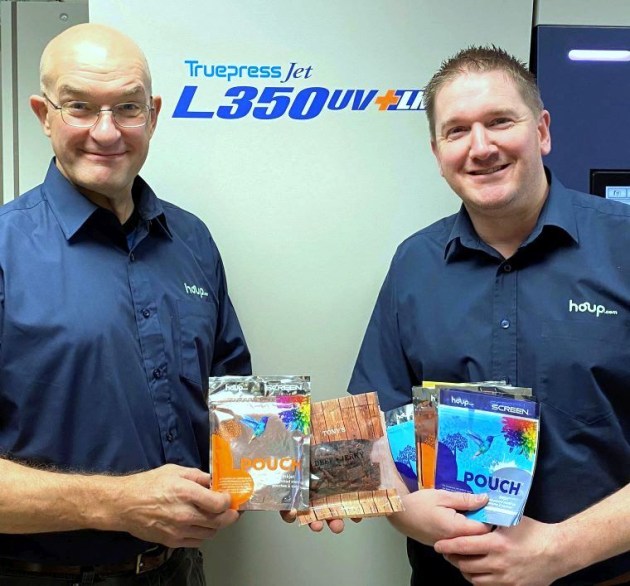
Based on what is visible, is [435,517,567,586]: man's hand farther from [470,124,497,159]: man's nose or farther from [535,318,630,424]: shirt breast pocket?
[470,124,497,159]: man's nose

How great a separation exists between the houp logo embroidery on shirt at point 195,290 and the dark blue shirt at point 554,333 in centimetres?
45

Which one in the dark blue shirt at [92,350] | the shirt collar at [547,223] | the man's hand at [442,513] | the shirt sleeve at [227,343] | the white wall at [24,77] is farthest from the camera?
the white wall at [24,77]

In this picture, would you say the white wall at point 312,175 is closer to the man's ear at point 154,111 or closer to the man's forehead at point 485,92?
the man's ear at point 154,111

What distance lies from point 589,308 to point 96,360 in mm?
990

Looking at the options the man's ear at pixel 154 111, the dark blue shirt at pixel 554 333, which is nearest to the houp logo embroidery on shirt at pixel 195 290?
the man's ear at pixel 154 111

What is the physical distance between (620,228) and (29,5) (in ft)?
5.69

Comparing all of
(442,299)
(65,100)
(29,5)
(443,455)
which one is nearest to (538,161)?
(442,299)

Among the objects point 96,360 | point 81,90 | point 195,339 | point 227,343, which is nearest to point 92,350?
point 96,360

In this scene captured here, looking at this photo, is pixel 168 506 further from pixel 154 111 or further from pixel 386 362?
pixel 154 111

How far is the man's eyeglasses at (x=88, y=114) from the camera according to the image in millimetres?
1307

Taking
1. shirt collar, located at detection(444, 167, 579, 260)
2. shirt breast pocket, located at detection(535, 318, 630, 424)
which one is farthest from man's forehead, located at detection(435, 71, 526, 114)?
shirt breast pocket, located at detection(535, 318, 630, 424)

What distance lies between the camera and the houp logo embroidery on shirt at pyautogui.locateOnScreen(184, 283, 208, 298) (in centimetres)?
147

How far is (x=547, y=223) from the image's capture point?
134cm

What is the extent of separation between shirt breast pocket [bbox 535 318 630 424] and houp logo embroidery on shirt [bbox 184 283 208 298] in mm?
745
